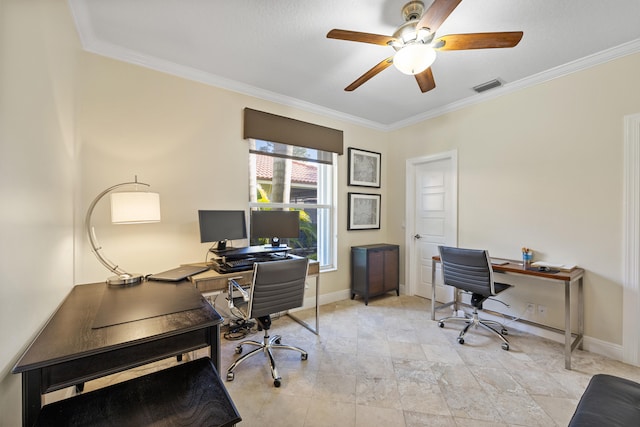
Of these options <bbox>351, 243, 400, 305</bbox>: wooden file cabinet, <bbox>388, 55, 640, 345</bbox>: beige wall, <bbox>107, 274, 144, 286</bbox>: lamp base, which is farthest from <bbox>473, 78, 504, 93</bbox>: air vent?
<bbox>107, 274, 144, 286</bbox>: lamp base

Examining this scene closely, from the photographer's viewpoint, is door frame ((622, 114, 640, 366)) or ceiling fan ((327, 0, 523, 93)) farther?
door frame ((622, 114, 640, 366))

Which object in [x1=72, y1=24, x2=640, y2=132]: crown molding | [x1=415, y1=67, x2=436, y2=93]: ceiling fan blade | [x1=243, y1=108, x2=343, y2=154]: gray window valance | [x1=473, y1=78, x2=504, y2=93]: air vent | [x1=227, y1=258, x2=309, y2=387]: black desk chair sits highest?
[x1=473, y1=78, x2=504, y2=93]: air vent

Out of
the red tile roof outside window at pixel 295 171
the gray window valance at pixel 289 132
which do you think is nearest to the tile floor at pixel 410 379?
the red tile roof outside window at pixel 295 171

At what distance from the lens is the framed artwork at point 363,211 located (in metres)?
3.87

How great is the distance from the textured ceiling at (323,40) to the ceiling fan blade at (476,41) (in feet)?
1.04

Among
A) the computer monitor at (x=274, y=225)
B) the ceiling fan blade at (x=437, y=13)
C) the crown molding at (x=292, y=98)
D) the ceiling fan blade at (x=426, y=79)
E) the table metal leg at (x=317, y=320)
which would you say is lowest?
the table metal leg at (x=317, y=320)

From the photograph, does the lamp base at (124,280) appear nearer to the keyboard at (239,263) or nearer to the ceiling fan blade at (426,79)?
the keyboard at (239,263)

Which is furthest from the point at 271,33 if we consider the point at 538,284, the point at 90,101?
the point at 538,284

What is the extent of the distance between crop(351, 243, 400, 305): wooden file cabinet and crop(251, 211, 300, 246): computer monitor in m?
1.27

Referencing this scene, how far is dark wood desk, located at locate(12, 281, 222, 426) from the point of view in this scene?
36.8 inches

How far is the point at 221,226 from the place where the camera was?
2506 millimetres

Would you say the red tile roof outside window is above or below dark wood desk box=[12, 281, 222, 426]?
above

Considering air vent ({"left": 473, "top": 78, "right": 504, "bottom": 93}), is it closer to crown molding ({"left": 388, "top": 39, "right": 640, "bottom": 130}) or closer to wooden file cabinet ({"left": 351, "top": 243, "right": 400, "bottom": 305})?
crown molding ({"left": 388, "top": 39, "right": 640, "bottom": 130})

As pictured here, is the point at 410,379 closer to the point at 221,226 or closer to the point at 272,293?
the point at 272,293
